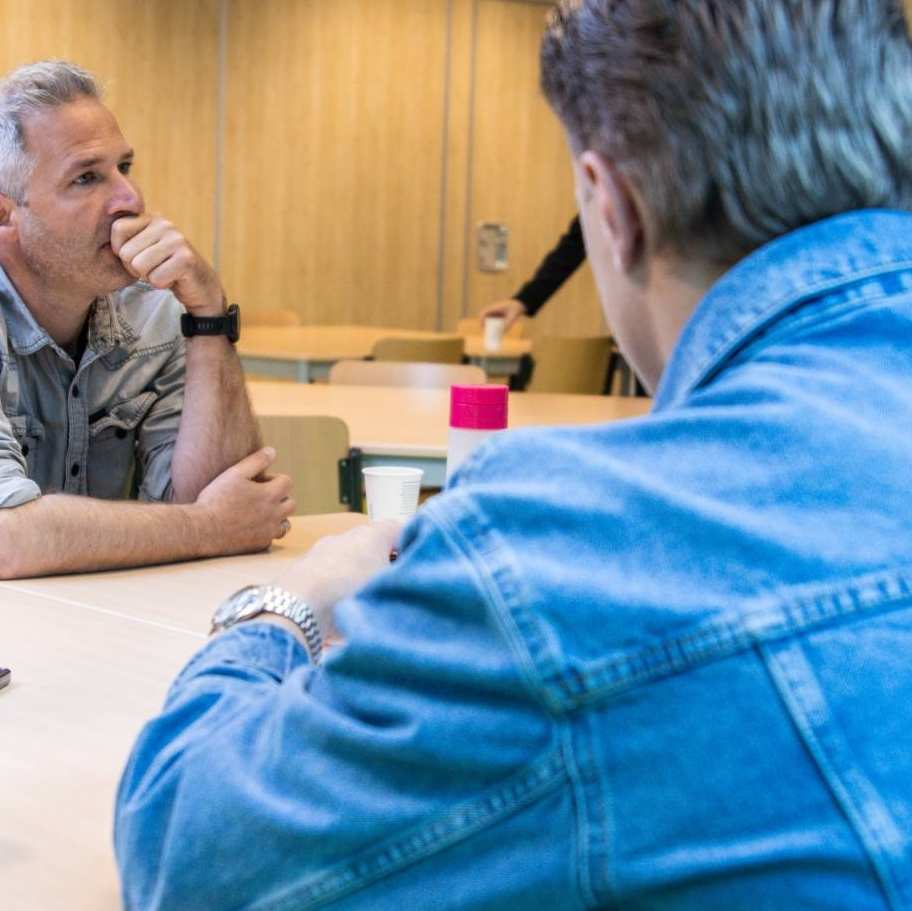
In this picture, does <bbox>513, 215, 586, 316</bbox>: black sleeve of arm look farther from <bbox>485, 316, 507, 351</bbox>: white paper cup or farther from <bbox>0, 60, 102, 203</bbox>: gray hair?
<bbox>0, 60, 102, 203</bbox>: gray hair

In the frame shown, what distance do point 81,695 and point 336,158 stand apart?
7.79 meters

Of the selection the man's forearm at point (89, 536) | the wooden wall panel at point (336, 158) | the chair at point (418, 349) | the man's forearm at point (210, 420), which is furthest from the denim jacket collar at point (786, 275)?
the wooden wall panel at point (336, 158)

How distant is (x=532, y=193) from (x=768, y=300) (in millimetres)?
8959

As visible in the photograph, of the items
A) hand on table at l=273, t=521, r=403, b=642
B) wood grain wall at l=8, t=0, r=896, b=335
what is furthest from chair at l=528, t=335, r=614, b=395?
hand on table at l=273, t=521, r=403, b=642

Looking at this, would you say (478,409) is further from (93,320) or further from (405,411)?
(405,411)

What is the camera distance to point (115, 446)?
2551 mm

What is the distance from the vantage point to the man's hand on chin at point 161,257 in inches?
92.8

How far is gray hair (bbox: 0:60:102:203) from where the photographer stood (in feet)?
7.89

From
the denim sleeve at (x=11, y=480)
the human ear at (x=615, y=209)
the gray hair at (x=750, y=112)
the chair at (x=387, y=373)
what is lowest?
the chair at (x=387, y=373)

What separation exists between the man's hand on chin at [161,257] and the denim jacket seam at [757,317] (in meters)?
1.70

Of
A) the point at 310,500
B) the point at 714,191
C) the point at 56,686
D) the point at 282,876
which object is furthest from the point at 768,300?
the point at 310,500

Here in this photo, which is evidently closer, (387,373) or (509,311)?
(387,373)

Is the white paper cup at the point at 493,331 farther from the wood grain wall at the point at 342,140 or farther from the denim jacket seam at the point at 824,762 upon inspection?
the denim jacket seam at the point at 824,762

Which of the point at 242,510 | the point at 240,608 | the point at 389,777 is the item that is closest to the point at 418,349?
the point at 242,510
